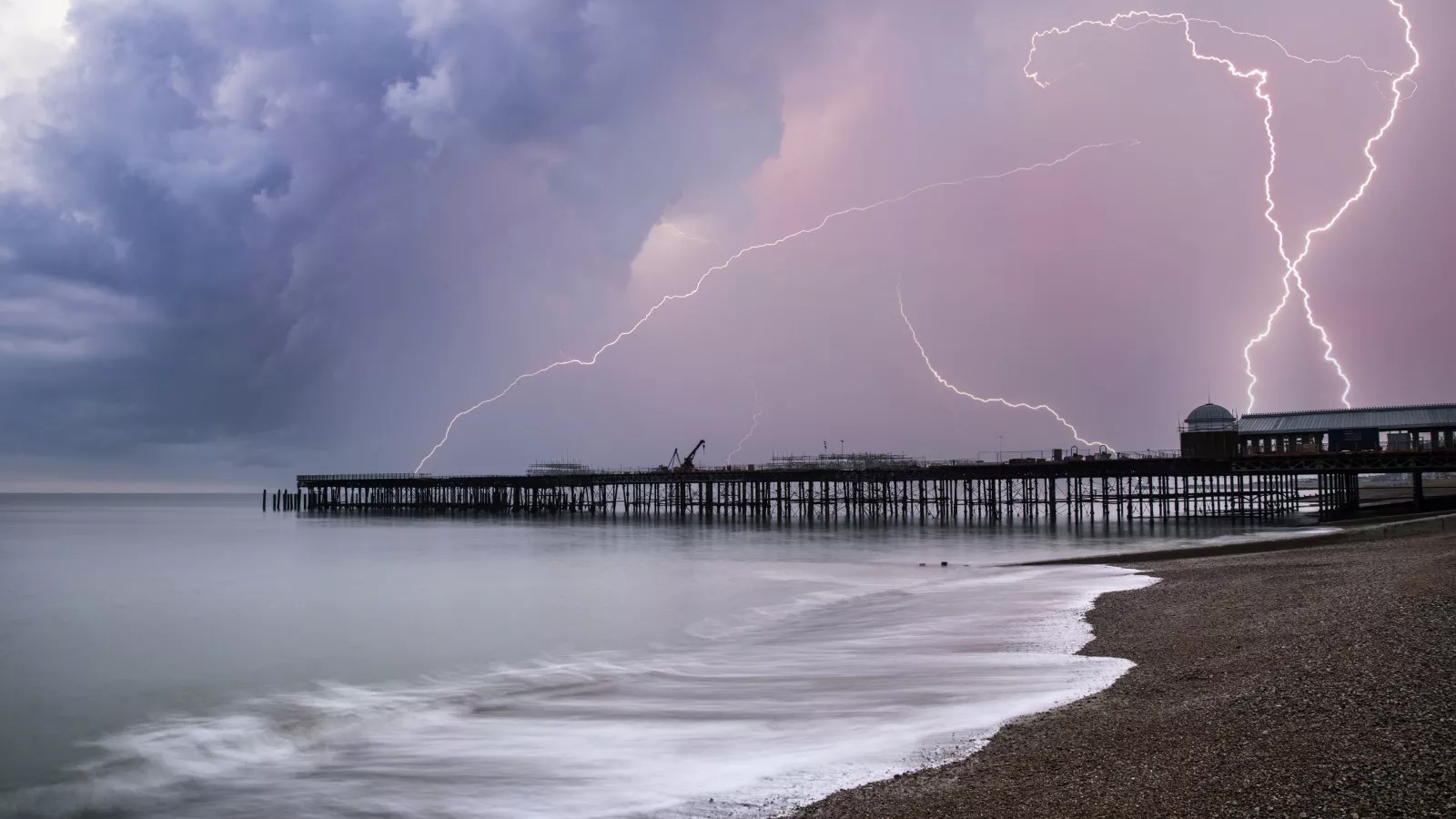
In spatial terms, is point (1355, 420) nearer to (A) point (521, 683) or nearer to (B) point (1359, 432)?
(B) point (1359, 432)

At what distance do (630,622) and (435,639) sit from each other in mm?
4415

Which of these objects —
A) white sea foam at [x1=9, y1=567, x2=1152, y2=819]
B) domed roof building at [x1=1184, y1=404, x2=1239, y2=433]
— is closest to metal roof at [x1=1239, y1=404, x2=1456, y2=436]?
domed roof building at [x1=1184, y1=404, x2=1239, y2=433]

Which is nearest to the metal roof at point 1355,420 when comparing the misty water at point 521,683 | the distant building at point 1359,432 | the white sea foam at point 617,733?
the distant building at point 1359,432

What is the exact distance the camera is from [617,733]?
425 inches

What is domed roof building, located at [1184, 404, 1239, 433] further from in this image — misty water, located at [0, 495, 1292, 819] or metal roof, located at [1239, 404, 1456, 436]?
misty water, located at [0, 495, 1292, 819]

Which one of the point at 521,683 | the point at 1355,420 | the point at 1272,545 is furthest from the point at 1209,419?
the point at 521,683

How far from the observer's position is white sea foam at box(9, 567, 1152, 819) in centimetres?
848

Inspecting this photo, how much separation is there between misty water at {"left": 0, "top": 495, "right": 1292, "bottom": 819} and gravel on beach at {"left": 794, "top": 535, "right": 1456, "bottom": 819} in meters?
0.77

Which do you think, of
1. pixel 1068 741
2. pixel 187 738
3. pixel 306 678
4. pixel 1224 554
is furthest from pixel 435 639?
pixel 1224 554

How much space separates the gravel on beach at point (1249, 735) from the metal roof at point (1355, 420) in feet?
168

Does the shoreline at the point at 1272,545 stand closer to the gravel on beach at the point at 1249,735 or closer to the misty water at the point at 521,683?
the misty water at the point at 521,683

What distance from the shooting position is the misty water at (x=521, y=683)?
9016mm

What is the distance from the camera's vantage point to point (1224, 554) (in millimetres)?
26688

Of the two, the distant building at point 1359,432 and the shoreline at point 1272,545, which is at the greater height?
the distant building at point 1359,432
